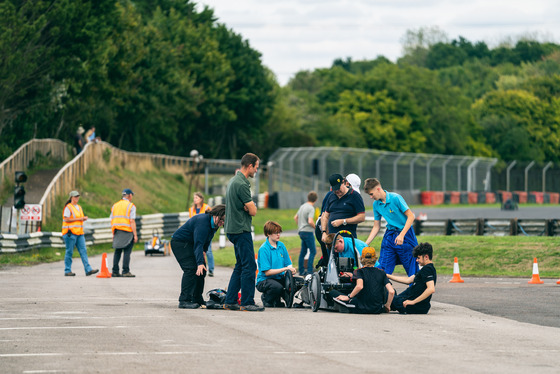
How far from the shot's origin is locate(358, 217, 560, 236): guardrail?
30.9 m

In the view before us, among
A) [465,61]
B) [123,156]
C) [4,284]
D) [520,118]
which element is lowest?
[4,284]

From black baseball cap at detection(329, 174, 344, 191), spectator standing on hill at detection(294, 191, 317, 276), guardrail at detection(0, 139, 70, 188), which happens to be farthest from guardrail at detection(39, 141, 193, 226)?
black baseball cap at detection(329, 174, 344, 191)

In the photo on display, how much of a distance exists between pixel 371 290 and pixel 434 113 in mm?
84411

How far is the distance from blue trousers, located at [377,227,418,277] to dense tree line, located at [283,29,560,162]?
6868 centimetres

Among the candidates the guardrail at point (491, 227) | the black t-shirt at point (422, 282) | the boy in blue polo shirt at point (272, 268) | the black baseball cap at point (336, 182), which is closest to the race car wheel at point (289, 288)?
the boy in blue polo shirt at point (272, 268)

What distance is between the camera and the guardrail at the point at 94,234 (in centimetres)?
2622

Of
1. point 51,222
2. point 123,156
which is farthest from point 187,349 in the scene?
point 123,156

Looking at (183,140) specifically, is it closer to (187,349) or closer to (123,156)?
(123,156)

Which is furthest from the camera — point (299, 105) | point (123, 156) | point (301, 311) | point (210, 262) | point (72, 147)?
point (299, 105)

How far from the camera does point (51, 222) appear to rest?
3294 centimetres

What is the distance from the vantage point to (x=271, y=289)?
13867mm

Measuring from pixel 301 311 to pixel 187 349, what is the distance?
13.9ft

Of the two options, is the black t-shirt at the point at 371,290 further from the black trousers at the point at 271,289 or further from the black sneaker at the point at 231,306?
the black sneaker at the point at 231,306

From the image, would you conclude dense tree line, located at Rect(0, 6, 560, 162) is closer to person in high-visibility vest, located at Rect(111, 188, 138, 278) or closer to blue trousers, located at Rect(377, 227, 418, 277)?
person in high-visibility vest, located at Rect(111, 188, 138, 278)
